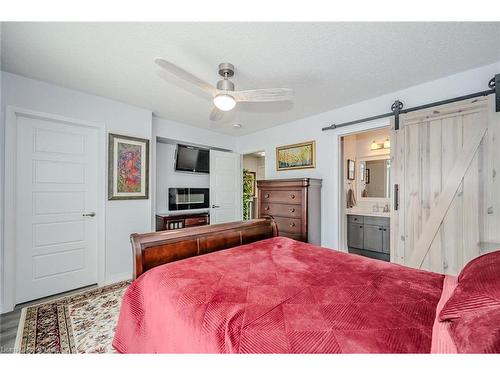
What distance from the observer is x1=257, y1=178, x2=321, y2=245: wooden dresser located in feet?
10.2

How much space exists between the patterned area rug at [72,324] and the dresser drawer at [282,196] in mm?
2357

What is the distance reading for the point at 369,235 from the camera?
12.4 ft

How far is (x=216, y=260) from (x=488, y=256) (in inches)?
60.6

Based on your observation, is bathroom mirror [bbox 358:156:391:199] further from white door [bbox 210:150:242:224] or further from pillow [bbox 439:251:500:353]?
pillow [bbox 439:251:500:353]

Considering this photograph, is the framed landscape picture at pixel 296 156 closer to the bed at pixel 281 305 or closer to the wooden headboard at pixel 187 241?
the wooden headboard at pixel 187 241

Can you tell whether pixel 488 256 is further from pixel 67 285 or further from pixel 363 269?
pixel 67 285

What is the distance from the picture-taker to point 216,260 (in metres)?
1.62

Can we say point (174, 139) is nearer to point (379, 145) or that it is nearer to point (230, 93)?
point (230, 93)

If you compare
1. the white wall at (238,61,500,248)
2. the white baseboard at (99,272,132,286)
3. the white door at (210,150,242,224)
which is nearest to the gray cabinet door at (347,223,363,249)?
the white wall at (238,61,500,248)

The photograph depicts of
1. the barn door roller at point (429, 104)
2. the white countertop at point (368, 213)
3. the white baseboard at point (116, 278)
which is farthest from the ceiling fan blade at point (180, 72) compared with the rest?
the white countertop at point (368, 213)

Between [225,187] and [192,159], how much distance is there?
0.87m

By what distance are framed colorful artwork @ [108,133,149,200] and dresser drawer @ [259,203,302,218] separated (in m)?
1.83

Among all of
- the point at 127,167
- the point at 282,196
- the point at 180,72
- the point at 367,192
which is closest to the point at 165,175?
the point at 127,167
